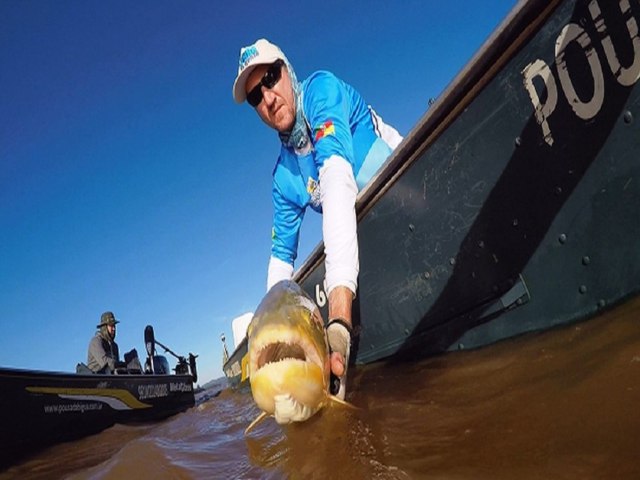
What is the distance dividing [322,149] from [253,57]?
2.88 feet

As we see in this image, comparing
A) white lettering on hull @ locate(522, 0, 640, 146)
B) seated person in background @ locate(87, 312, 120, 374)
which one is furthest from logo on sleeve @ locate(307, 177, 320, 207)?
seated person in background @ locate(87, 312, 120, 374)

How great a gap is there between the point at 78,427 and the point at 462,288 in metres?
6.29

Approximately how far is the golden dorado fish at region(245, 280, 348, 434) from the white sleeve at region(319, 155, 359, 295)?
33cm

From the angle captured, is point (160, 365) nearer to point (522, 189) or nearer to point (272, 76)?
point (272, 76)

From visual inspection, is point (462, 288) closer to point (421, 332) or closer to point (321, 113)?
point (421, 332)

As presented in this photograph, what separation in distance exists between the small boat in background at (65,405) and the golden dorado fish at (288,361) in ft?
17.9

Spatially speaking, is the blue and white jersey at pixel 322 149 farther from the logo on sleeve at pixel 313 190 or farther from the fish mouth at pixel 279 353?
the fish mouth at pixel 279 353

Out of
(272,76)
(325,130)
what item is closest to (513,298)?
(325,130)

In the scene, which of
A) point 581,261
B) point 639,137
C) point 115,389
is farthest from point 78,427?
point 639,137

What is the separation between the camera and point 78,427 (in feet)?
Result: 20.3

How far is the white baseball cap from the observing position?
9.21ft

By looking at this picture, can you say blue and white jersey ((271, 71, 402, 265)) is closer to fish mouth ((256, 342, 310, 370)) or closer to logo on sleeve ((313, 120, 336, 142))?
logo on sleeve ((313, 120, 336, 142))

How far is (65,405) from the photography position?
6.07 m

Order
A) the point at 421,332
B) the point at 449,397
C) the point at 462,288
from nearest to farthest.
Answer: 1. the point at 449,397
2. the point at 462,288
3. the point at 421,332
